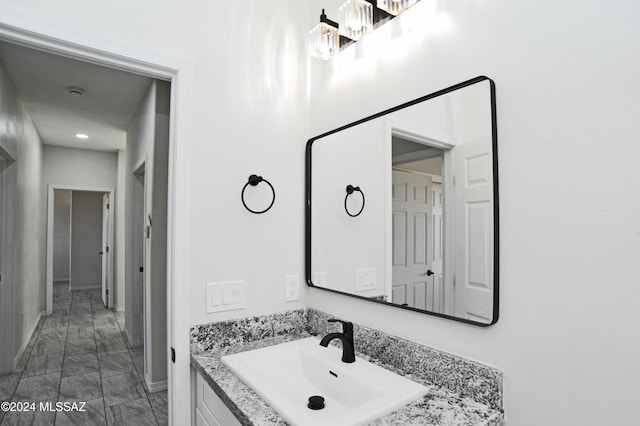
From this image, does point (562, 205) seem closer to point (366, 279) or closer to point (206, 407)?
point (366, 279)

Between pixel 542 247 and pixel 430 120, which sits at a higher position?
pixel 430 120

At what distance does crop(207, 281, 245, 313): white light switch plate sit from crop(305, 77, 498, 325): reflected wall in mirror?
1.20 feet

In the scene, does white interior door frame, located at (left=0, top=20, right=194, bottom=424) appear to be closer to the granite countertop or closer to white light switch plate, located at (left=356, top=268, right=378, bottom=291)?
the granite countertop

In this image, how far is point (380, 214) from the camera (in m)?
1.48

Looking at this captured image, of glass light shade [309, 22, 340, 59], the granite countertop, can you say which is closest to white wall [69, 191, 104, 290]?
the granite countertop

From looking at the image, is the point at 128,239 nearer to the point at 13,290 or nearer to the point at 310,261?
the point at 13,290

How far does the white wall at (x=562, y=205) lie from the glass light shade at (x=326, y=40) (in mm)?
602

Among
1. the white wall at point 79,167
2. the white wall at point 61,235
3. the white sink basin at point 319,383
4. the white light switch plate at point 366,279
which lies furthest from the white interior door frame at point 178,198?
the white wall at point 61,235

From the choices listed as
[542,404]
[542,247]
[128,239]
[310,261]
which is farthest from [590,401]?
[128,239]

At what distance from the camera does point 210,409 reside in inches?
52.2

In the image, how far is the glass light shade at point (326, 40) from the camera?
163 cm

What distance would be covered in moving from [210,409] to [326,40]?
1581 mm

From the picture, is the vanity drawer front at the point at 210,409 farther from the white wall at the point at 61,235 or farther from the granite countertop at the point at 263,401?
the white wall at the point at 61,235

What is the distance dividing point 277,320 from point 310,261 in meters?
0.32
